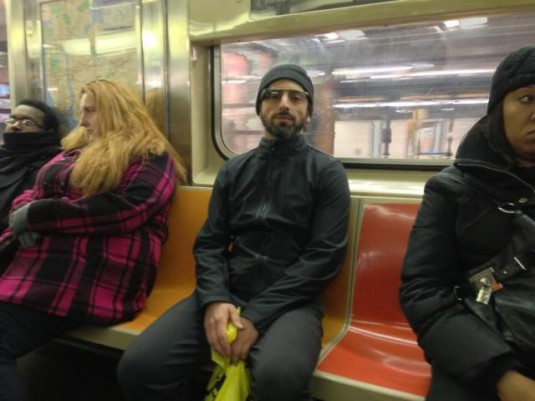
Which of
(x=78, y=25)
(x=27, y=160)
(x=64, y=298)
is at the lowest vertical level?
(x=64, y=298)

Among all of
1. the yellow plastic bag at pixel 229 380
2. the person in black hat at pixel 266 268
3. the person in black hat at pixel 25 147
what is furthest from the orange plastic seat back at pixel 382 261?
the person in black hat at pixel 25 147

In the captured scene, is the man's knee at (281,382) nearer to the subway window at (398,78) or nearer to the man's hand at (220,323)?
the man's hand at (220,323)

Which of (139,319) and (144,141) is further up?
(144,141)

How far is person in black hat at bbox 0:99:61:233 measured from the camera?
2.75 meters

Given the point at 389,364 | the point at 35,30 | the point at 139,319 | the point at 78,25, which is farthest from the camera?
the point at 35,30

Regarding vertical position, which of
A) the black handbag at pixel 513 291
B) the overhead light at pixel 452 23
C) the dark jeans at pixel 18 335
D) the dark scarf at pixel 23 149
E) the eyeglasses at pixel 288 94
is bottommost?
the dark jeans at pixel 18 335

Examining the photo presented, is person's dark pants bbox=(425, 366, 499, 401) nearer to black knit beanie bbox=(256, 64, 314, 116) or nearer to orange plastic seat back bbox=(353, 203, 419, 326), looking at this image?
orange plastic seat back bbox=(353, 203, 419, 326)

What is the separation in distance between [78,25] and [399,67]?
2.28m

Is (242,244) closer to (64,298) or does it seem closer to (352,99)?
(64,298)

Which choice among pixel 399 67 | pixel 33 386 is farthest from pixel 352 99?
pixel 33 386

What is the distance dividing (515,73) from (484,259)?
0.57m

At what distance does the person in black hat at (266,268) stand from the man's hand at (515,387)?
1.94 ft

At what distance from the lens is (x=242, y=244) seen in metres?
2.03

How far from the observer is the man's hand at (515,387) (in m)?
1.16
